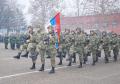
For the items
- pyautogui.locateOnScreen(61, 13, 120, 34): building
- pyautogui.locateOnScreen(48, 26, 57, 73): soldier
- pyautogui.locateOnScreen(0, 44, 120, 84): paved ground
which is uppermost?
pyautogui.locateOnScreen(61, 13, 120, 34): building

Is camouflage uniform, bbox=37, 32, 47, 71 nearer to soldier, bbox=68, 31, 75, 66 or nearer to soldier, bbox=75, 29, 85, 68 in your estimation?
soldier, bbox=68, 31, 75, 66

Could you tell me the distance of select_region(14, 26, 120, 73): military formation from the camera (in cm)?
1073

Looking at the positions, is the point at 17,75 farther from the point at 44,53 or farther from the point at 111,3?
the point at 111,3

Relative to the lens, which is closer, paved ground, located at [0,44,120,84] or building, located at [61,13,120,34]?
paved ground, located at [0,44,120,84]

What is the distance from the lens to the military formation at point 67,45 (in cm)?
1073

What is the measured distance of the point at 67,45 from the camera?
13367mm

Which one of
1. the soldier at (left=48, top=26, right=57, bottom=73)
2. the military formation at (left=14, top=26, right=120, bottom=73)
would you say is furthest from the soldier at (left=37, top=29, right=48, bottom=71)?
the soldier at (left=48, top=26, right=57, bottom=73)

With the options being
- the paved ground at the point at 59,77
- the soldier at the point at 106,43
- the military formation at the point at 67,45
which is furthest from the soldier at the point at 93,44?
the paved ground at the point at 59,77

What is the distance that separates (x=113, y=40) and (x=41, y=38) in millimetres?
5511

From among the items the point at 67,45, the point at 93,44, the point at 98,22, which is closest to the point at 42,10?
the point at 98,22

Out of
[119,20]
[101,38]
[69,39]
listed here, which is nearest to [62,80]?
[69,39]

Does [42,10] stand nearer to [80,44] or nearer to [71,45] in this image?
[71,45]

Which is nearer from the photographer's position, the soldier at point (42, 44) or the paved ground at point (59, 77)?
the paved ground at point (59, 77)

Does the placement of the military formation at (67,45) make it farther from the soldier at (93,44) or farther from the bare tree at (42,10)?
the bare tree at (42,10)
